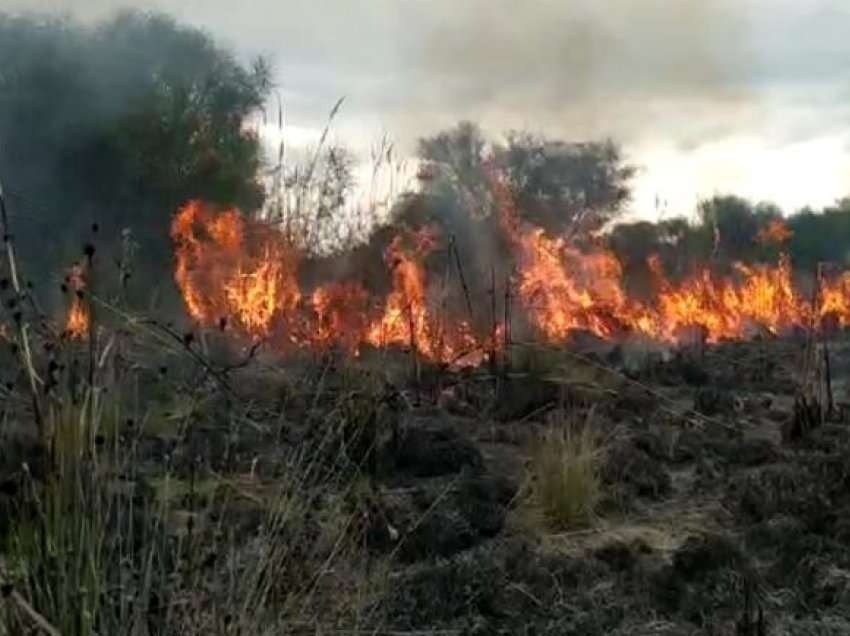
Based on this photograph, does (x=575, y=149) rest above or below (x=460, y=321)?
above

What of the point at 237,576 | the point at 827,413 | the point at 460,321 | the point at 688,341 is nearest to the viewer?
the point at 237,576

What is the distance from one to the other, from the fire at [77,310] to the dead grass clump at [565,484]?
11.7 ft

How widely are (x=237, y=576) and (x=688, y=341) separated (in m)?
18.5

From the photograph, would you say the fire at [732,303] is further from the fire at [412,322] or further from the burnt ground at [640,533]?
the burnt ground at [640,533]

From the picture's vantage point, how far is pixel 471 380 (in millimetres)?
11656

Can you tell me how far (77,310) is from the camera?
401cm

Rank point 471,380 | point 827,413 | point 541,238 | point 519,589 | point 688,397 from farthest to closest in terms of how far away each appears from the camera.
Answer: point 541,238, point 688,397, point 471,380, point 827,413, point 519,589

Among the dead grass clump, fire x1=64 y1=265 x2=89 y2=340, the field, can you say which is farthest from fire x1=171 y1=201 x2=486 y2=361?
fire x1=64 y1=265 x2=89 y2=340

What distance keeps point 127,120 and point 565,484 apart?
63.2 ft

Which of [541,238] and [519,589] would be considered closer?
[519,589]

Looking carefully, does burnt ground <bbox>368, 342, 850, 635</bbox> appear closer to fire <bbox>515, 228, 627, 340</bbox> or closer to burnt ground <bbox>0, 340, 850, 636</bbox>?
burnt ground <bbox>0, 340, 850, 636</bbox>

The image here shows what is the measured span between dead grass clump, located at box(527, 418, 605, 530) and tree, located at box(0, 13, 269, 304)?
50.7 feet

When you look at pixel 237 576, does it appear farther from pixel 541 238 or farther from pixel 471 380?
pixel 541 238

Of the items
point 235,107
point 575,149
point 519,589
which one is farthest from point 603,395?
point 575,149
